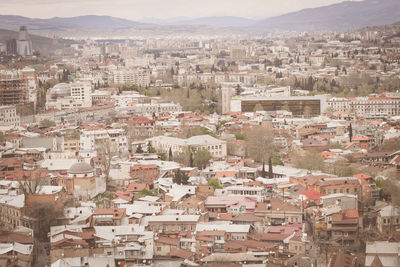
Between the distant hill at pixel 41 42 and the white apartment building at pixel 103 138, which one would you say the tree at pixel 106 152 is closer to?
the white apartment building at pixel 103 138

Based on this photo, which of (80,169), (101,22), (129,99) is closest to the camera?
(80,169)

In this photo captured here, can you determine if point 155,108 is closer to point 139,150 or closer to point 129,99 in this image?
point 129,99

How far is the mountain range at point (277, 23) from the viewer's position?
254ft

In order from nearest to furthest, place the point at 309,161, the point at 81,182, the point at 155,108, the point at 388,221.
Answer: the point at 388,221, the point at 81,182, the point at 309,161, the point at 155,108

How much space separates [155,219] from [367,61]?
3293 cm

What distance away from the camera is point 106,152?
1686cm

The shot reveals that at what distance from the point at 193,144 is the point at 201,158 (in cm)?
156

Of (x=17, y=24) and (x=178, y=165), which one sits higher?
(x=17, y=24)

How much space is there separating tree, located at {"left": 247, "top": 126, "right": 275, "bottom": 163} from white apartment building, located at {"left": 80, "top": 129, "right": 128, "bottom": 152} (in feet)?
9.47

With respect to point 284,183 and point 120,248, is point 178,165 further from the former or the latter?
point 120,248

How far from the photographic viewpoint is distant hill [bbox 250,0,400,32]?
79062 millimetres

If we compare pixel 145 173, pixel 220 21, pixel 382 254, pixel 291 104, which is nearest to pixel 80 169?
pixel 145 173

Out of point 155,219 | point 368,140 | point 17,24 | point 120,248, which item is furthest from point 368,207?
point 17,24

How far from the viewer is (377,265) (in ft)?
29.2
